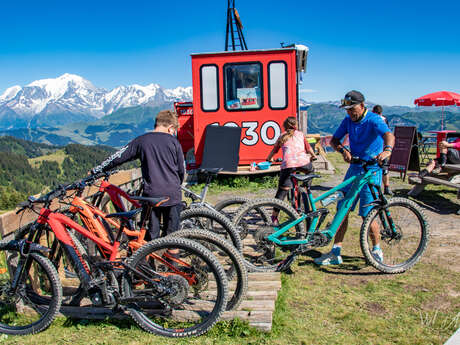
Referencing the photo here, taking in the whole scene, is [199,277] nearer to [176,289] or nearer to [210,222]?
[176,289]

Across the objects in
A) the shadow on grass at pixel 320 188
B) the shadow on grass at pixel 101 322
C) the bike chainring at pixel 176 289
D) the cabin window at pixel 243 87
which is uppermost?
the cabin window at pixel 243 87

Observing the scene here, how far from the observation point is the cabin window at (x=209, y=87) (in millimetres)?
10578

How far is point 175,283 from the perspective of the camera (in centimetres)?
346

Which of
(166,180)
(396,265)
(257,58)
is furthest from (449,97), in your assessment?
(166,180)

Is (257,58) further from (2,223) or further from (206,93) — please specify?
(2,223)

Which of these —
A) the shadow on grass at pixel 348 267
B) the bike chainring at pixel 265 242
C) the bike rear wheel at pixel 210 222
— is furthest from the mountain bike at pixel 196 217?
the shadow on grass at pixel 348 267

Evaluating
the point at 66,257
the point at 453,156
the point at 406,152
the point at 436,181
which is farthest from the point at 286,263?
the point at 406,152

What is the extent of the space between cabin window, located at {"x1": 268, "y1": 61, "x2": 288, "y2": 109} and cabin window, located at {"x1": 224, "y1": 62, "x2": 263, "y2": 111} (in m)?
0.27

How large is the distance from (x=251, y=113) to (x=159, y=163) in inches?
285

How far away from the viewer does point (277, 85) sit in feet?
34.6

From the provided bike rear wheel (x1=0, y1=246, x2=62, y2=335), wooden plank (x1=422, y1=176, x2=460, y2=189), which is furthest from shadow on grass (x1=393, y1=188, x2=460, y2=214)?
bike rear wheel (x1=0, y1=246, x2=62, y2=335)

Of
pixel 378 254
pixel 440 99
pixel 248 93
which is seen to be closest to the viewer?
pixel 378 254

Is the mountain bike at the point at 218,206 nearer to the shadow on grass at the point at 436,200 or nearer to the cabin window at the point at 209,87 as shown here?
the shadow on grass at the point at 436,200

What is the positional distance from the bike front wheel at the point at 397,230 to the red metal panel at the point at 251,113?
245 inches
